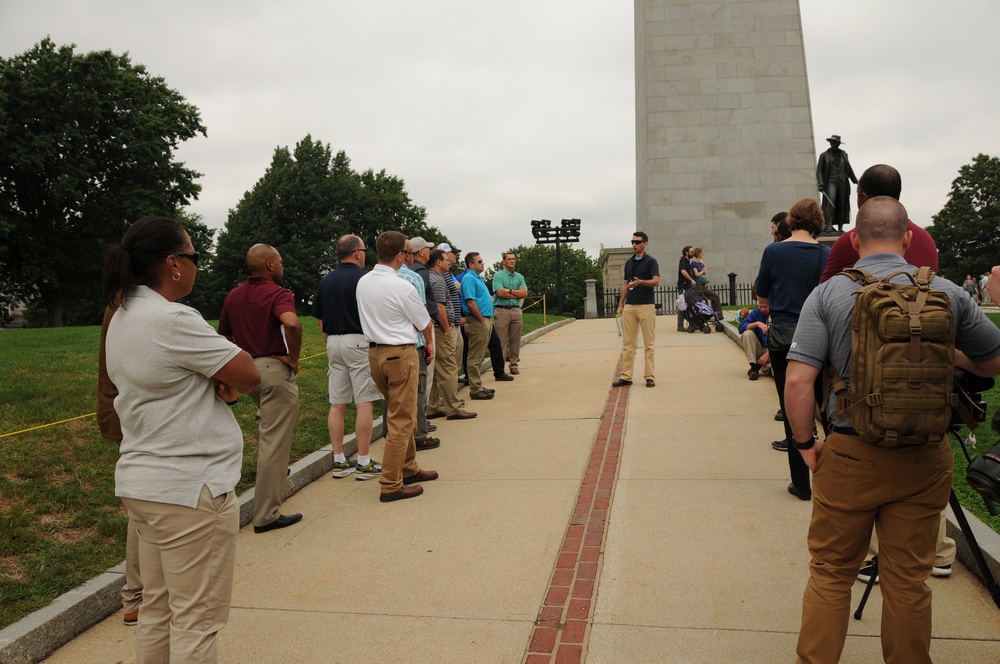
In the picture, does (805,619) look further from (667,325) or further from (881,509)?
(667,325)

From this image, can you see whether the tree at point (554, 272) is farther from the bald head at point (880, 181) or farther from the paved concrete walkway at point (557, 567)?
the bald head at point (880, 181)

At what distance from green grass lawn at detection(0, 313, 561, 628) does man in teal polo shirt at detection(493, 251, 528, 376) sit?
10.3 ft

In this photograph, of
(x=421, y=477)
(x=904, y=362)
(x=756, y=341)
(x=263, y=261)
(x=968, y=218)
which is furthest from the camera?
(x=968, y=218)

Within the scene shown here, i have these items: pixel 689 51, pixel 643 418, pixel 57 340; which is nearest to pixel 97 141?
pixel 57 340

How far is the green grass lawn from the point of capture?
401 centimetres

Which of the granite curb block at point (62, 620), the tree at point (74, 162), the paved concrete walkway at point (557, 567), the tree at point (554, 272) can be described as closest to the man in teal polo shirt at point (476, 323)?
the paved concrete walkway at point (557, 567)

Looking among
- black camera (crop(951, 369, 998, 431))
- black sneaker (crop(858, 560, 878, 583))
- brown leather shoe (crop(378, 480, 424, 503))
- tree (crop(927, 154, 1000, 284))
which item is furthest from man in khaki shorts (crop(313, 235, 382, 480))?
tree (crop(927, 154, 1000, 284))

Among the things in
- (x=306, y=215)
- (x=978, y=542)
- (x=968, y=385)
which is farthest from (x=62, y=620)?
(x=306, y=215)

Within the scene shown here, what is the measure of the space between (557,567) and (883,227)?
252cm

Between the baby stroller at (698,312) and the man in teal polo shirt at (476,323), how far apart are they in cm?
759

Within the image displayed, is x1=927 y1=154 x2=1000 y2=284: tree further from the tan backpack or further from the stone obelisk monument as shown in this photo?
the tan backpack

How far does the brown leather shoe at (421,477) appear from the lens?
588 centimetres

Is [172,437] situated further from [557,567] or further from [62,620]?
[557,567]

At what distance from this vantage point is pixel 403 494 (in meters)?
5.53
